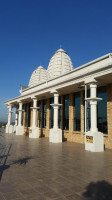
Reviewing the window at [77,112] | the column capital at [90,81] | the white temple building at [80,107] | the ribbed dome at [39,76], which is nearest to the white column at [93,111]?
the white temple building at [80,107]

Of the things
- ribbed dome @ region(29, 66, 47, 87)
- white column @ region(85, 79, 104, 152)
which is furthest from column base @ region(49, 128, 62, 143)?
ribbed dome @ region(29, 66, 47, 87)

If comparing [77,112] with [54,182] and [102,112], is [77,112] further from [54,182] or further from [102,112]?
[54,182]

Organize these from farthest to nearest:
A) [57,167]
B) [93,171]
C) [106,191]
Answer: [57,167] < [93,171] < [106,191]

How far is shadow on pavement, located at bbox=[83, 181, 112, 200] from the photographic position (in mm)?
4223

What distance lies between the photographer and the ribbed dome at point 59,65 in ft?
106

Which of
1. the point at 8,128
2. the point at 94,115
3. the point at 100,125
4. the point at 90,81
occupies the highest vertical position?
the point at 90,81

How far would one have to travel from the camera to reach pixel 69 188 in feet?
15.7

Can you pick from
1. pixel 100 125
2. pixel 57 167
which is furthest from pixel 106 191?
pixel 100 125

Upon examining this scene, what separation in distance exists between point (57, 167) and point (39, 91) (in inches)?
557

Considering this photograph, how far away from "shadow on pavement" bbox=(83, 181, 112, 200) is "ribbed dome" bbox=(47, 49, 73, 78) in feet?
91.4

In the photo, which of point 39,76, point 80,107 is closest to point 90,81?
point 80,107

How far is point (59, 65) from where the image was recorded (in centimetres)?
3281

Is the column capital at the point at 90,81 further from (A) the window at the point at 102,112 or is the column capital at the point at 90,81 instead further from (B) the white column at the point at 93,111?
(A) the window at the point at 102,112

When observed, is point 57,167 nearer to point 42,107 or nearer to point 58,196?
point 58,196
